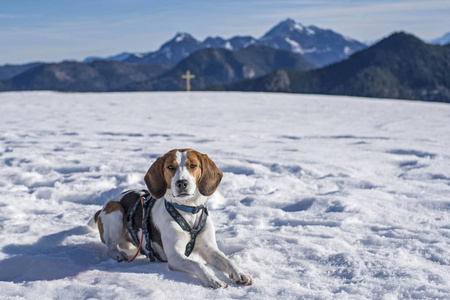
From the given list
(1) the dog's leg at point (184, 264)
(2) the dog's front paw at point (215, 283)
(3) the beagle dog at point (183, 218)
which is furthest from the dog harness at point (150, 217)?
(2) the dog's front paw at point (215, 283)

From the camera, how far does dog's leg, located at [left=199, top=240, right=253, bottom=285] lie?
3598 millimetres

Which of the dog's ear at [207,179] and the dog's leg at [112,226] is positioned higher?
the dog's ear at [207,179]

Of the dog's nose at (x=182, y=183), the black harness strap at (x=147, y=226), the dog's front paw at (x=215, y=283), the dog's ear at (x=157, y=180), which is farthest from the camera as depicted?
the black harness strap at (x=147, y=226)

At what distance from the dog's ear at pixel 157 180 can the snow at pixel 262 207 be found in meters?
0.67

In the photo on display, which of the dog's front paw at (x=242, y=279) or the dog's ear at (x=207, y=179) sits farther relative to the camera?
the dog's ear at (x=207, y=179)

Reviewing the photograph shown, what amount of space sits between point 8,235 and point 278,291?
2970 millimetres

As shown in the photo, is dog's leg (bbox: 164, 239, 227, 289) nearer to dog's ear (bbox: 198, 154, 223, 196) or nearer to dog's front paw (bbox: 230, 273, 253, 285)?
dog's front paw (bbox: 230, 273, 253, 285)

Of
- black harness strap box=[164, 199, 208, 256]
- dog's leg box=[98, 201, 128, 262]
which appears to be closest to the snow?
dog's leg box=[98, 201, 128, 262]

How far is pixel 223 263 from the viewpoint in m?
3.75

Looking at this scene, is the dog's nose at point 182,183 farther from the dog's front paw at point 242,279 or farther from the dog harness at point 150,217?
the dog's front paw at point 242,279

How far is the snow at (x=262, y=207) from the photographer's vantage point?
11.9 ft

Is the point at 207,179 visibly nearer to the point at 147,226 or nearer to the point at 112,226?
the point at 147,226

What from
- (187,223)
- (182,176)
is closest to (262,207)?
(187,223)

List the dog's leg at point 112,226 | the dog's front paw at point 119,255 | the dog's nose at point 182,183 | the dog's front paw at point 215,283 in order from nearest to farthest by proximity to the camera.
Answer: the dog's front paw at point 215,283 < the dog's nose at point 182,183 < the dog's front paw at point 119,255 < the dog's leg at point 112,226
